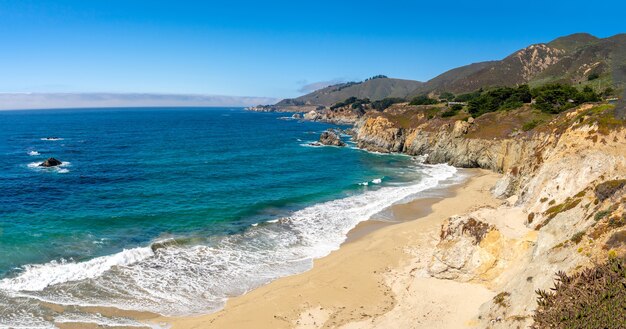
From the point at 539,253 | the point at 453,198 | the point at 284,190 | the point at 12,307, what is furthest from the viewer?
the point at 284,190

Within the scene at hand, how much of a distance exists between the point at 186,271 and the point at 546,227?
20228 millimetres

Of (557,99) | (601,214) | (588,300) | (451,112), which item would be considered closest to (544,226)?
(601,214)

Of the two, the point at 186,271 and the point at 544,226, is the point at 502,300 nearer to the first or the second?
the point at 544,226

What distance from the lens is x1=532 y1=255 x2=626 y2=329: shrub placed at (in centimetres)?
1086

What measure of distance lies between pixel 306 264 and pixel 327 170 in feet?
110

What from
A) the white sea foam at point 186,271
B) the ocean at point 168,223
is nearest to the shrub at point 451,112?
the ocean at point 168,223

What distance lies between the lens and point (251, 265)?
2592 centimetres

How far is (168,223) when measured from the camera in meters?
33.6

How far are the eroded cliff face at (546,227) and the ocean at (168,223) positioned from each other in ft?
34.9

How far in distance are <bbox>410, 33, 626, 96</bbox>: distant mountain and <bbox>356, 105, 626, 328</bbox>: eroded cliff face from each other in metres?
90.3

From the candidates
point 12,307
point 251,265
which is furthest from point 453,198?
point 12,307

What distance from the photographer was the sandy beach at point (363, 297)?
17.9m

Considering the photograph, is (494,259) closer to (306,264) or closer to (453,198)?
(306,264)

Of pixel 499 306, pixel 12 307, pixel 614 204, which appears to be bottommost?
pixel 12 307
